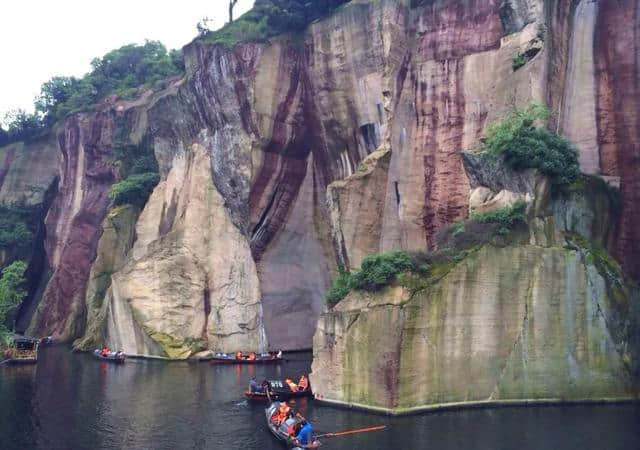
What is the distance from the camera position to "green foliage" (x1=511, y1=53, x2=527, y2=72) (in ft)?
103

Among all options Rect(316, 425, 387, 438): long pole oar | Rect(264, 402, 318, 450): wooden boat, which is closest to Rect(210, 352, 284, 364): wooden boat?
Rect(264, 402, 318, 450): wooden boat

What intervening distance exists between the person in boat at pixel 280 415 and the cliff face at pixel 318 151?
15778 millimetres

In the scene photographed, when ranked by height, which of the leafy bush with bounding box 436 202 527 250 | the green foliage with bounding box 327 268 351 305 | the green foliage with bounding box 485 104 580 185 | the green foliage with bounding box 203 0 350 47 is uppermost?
the green foliage with bounding box 203 0 350 47

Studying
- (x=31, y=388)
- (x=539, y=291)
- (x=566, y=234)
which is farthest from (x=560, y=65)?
(x=31, y=388)

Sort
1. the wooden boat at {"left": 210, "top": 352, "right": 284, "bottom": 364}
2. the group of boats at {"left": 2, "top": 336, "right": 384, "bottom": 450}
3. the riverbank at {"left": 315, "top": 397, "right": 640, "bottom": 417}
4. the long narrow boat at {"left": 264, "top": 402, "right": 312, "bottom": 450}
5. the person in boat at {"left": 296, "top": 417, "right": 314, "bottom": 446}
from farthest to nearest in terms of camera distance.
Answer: the wooden boat at {"left": 210, "top": 352, "right": 284, "bottom": 364}, the riverbank at {"left": 315, "top": 397, "right": 640, "bottom": 417}, the group of boats at {"left": 2, "top": 336, "right": 384, "bottom": 450}, the long narrow boat at {"left": 264, "top": 402, "right": 312, "bottom": 450}, the person in boat at {"left": 296, "top": 417, "right": 314, "bottom": 446}

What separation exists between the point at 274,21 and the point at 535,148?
22.1m

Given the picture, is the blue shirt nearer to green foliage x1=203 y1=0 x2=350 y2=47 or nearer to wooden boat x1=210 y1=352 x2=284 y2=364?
wooden boat x1=210 y1=352 x2=284 y2=364

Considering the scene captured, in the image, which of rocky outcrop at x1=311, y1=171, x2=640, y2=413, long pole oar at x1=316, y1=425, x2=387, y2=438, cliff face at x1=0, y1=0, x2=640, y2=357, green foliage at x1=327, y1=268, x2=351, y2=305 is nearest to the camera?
long pole oar at x1=316, y1=425, x2=387, y2=438

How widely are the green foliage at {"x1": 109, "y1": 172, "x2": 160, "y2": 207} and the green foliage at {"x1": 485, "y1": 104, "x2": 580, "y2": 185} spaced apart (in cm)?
2873

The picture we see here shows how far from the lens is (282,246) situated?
146 ft

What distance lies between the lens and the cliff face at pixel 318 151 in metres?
32.3

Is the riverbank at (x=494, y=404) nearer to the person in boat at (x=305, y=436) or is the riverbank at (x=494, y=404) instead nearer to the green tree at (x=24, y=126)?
the person in boat at (x=305, y=436)

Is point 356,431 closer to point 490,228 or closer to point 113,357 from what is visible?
point 490,228

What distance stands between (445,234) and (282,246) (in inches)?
723
